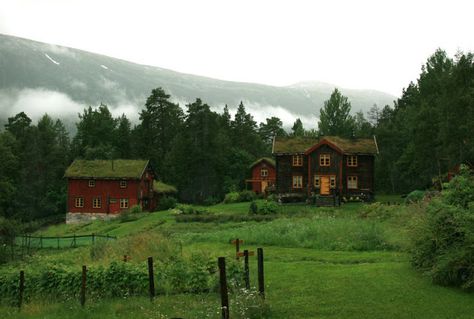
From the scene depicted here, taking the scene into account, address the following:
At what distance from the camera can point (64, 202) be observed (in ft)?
254

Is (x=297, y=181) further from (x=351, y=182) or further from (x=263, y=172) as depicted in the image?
(x=263, y=172)

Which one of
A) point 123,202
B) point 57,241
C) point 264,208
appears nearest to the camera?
point 57,241

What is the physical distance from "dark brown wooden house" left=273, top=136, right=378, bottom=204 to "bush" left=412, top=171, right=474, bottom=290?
122 feet

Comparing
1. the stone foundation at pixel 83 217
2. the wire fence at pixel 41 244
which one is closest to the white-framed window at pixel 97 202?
the stone foundation at pixel 83 217

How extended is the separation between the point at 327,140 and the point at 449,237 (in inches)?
1553

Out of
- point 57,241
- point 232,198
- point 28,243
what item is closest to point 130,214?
point 232,198

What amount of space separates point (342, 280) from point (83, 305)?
784cm

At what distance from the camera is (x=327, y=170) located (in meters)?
54.4

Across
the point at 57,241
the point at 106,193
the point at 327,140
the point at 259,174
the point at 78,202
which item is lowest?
the point at 57,241

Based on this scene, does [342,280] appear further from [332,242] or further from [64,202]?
[64,202]

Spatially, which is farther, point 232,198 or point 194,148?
point 194,148

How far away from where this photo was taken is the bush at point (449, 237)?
14016 millimetres

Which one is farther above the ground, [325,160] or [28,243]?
[325,160]

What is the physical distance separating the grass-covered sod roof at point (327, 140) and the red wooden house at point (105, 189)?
18.8m
